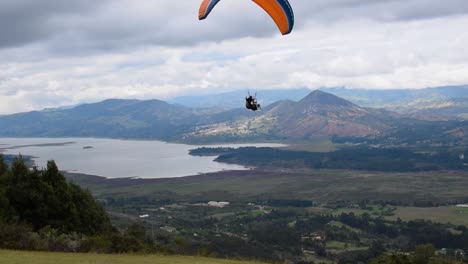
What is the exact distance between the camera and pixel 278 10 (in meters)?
21.0

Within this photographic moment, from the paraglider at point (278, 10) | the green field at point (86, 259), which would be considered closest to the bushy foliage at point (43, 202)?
the green field at point (86, 259)

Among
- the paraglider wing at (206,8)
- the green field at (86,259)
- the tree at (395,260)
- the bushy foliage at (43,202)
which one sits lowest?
the tree at (395,260)

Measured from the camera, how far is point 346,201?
12381 centimetres

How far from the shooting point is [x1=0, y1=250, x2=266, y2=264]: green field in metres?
16.7

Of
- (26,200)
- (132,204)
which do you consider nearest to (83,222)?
(26,200)

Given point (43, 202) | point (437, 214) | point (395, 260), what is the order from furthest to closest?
point (437, 214) → point (43, 202) → point (395, 260)

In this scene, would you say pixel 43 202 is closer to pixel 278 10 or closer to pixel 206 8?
pixel 206 8

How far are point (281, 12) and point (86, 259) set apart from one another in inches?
482

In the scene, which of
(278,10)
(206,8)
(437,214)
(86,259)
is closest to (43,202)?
(86,259)

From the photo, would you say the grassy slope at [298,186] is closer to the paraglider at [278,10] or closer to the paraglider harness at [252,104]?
the paraglider harness at [252,104]

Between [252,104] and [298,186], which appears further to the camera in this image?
[298,186]

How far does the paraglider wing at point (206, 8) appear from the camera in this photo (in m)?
19.6

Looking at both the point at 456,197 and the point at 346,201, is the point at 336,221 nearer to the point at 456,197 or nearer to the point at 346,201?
the point at 346,201

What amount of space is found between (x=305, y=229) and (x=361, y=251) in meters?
19.2
